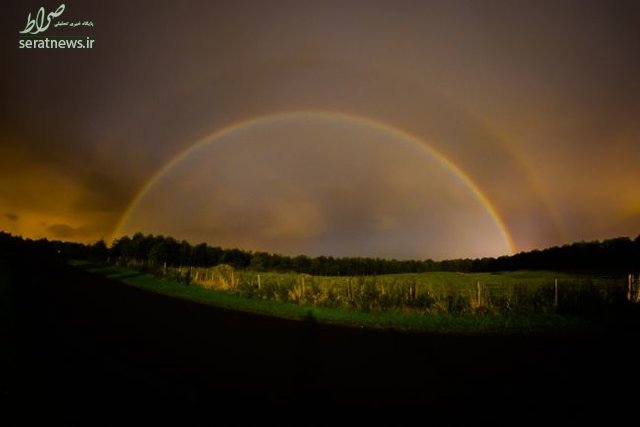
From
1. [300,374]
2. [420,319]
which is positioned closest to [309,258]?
[420,319]

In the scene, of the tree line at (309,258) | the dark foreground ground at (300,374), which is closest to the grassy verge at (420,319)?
the dark foreground ground at (300,374)

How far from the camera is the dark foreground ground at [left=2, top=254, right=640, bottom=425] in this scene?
6320mm

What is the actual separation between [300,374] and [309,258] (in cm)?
15666

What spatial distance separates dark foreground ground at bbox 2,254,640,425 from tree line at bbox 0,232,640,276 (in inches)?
4709

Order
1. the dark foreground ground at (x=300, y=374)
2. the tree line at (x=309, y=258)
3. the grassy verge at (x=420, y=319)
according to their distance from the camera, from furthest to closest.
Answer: the tree line at (x=309, y=258)
the grassy verge at (x=420, y=319)
the dark foreground ground at (x=300, y=374)

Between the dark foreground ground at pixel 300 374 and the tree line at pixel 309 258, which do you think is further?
the tree line at pixel 309 258

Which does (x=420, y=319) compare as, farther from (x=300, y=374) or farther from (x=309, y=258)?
(x=309, y=258)

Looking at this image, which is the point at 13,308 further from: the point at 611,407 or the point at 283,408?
the point at 611,407

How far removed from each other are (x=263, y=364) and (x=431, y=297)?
15.7 meters

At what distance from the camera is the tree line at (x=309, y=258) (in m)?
128

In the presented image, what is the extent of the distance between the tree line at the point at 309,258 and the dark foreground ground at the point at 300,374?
120 meters

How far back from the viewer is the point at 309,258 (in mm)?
164625

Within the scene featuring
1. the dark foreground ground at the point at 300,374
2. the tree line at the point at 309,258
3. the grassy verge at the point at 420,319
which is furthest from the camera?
the tree line at the point at 309,258

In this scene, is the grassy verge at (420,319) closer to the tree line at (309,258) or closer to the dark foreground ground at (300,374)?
the dark foreground ground at (300,374)
